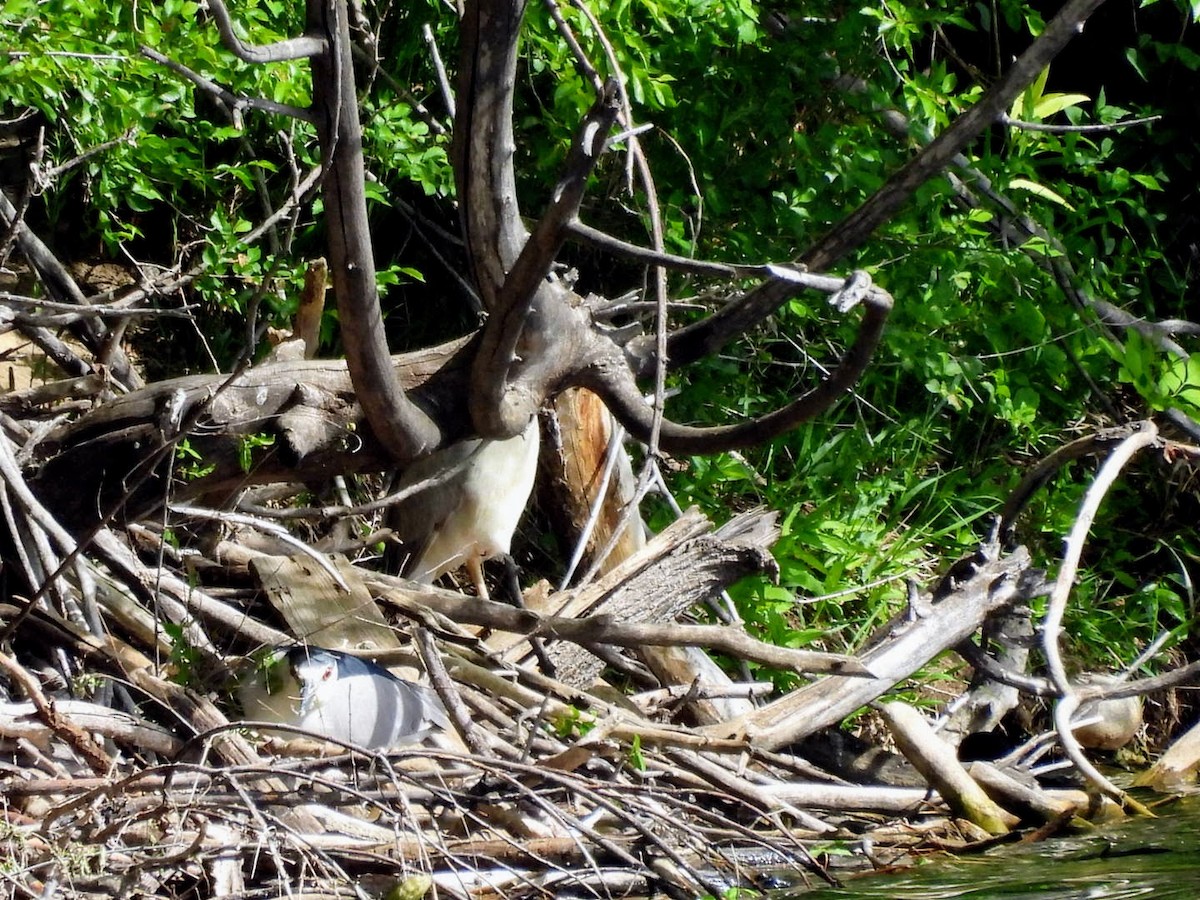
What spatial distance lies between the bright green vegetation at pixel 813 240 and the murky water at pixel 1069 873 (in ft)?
4.28

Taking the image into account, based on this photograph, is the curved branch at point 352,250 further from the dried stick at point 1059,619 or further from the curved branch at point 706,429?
the dried stick at point 1059,619

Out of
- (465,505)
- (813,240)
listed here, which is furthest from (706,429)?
(813,240)

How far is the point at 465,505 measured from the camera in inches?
149

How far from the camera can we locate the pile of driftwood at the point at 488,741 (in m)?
2.22

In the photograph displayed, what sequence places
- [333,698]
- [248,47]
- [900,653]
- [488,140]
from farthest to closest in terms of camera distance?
[900,653] → [333,698] → [488,140] → [248,47]

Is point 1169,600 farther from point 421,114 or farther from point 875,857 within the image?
point 421,114

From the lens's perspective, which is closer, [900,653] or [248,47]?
[248,47]

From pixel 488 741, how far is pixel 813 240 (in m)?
Result: 2.54

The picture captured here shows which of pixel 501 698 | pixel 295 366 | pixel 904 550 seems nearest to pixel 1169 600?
pixel 904 550

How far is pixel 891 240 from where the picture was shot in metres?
4.68

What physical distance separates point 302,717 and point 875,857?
128 cm

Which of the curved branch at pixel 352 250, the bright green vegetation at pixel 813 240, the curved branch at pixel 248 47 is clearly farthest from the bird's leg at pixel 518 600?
the curved branch at pixel 248 47

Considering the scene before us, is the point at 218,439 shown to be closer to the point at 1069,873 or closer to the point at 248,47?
the point at 248,47

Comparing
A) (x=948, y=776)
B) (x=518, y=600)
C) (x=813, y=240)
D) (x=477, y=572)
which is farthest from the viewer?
(x=813, y=240)
